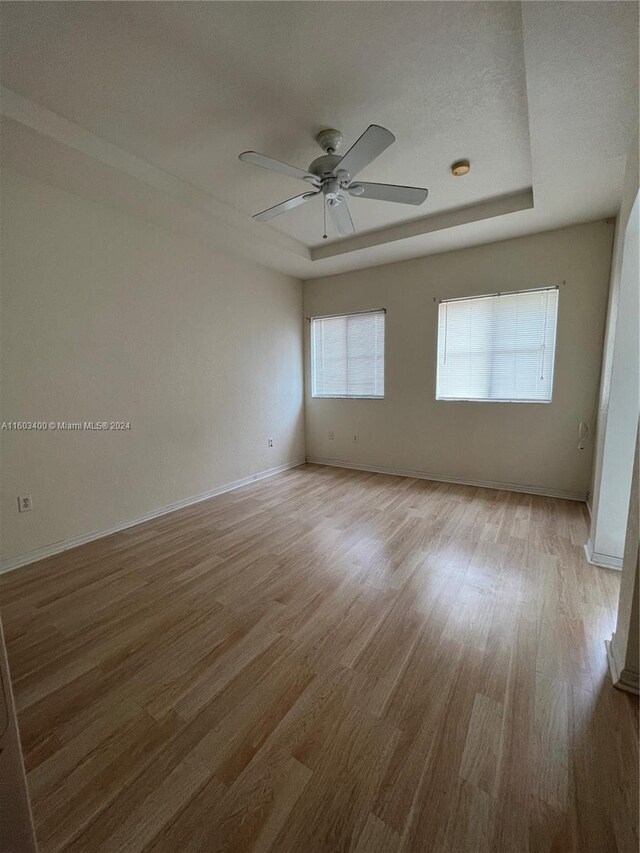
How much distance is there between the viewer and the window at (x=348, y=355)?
4.59m

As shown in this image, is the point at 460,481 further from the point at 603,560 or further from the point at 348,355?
the point at 348,355

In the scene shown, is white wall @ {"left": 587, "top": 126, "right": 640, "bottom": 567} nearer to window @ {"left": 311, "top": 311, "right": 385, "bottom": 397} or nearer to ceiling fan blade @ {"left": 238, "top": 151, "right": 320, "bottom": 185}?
ceiling fan blade @ {"left": 238, "top": 151, "right": 320, "bottom": 185}

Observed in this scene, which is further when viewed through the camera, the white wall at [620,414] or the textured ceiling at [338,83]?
the white wall at [620,414]

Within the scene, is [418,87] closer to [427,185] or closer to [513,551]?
[427,185]

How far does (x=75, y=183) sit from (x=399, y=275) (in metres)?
3.35

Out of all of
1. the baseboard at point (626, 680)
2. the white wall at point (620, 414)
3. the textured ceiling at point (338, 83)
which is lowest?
the baseboard at point (626, 680)

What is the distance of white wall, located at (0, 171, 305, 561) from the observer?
7.83ft

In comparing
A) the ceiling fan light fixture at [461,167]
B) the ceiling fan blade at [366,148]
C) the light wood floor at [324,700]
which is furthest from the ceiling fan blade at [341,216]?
the light wood floor at [324,700]

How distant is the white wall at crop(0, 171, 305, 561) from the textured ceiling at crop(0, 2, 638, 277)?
46 centimetres

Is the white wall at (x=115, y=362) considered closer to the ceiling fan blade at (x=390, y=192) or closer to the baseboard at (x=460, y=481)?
the baseboard at (x=460, y=481)

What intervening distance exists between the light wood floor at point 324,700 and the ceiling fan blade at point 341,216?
100 inches

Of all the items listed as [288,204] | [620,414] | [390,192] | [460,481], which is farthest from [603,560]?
[288,204]

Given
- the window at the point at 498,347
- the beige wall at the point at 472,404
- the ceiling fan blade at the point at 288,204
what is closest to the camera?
the ceiling fan blade at the point at 288,204

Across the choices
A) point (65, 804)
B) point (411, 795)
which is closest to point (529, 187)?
point (411, 795)
